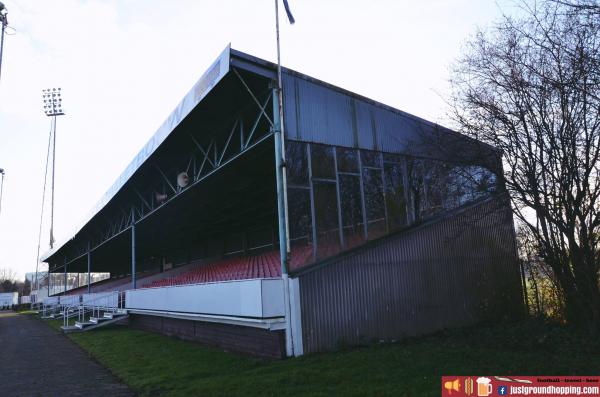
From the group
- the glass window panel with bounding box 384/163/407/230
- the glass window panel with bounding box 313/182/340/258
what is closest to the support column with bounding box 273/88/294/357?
the glass window panel with bounding box 313/182/340/258

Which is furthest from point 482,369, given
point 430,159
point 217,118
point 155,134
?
point 155,134

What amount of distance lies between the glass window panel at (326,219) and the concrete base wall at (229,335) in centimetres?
232

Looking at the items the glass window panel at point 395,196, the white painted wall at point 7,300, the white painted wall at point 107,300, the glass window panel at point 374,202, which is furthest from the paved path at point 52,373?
the white painted wall at point 7,300

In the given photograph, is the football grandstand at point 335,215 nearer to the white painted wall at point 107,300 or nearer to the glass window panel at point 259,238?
the glass window panel at point 259,238

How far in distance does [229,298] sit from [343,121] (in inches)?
223

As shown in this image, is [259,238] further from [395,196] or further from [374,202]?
[374,202]

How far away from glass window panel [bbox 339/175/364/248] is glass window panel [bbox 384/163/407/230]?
1.12 m

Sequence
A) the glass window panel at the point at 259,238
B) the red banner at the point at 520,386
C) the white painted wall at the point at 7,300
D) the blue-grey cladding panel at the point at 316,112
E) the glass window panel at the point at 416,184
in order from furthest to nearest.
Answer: the white painted wall at the point at 7,300 → the glass window panel at the point at 259,238 → the glass window panel at the point at 416,184 → the blue-grey cladding panel at the point at 316,112 → the red banner at the point at 520,386

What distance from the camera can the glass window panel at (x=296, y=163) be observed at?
11.5m

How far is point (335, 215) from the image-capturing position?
476 inches

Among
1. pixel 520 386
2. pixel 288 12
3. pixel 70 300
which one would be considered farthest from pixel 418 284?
pixel 70 300

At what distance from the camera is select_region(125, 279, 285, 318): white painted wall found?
10.5 m

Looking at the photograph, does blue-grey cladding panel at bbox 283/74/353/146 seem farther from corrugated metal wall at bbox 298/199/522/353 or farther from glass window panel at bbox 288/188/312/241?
corrugated metal wall at bbox 298/199/522/353

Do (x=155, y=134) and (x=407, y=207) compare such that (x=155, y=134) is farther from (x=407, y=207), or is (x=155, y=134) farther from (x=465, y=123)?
(x=465, y=123)
